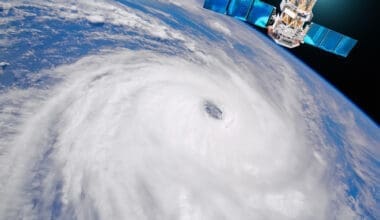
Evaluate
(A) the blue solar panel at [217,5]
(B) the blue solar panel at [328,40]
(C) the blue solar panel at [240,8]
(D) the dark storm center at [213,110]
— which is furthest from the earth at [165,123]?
(B) the blue solar panel at [328,40]

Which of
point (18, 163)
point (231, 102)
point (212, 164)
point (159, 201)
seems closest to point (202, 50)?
point (231, 102)

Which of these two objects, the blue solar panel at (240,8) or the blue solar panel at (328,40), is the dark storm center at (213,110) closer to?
the blue solar panel at (328,40)

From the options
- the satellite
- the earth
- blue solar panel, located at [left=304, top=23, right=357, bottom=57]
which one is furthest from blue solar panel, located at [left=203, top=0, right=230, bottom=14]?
the earth

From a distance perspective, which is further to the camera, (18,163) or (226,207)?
(226,207)

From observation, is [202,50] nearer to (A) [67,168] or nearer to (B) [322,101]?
(B) [322,101]

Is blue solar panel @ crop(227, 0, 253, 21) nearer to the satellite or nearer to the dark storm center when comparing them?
the satellite

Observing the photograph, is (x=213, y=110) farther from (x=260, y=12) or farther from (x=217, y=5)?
(x=217, y=5)
